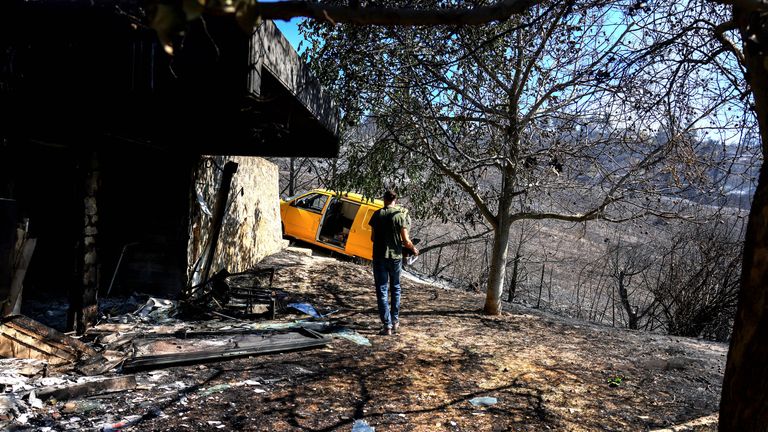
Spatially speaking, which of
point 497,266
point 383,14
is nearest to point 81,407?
point 383,14

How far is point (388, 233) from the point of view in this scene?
6.27m

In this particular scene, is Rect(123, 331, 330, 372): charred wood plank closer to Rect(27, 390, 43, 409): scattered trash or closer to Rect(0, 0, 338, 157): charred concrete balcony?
Rect(27, 390, 43, 409): scattered trash

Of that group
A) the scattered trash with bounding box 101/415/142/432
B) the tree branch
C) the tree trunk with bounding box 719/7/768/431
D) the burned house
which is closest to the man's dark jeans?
the burned house

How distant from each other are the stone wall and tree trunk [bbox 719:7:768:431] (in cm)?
690

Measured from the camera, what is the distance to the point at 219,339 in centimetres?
548

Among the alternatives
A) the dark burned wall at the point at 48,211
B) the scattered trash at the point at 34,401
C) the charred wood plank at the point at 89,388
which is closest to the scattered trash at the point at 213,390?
the charred wood plank at the point at 89,388

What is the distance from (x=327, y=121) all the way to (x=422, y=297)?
16.7 feet

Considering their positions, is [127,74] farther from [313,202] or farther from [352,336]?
[313,202]

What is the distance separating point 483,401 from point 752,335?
8.72 feet

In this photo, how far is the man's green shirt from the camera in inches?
247

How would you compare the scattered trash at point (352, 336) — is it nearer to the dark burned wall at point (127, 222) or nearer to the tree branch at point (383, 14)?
the dark burned wall at point (127, 222)

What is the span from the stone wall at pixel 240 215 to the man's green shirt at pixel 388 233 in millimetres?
3011

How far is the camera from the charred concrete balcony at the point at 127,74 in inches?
134

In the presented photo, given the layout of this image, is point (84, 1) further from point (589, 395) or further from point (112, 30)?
point (589, 395)
